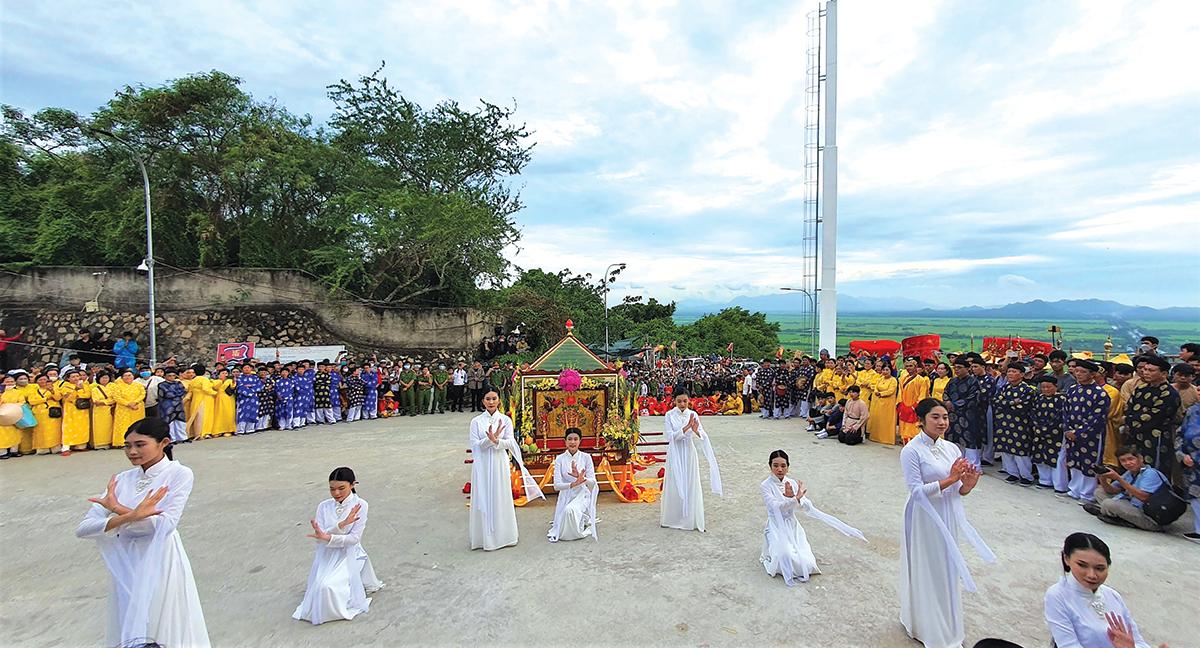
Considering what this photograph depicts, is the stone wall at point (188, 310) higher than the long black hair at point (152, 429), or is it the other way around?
the stone wall at point (188, 310)

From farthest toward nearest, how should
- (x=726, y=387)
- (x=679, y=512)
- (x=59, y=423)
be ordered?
(x=726, y=387) < (x=59, y=423) < (x=679, y=512)

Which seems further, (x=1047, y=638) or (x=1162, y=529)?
(x=1162, y=529)

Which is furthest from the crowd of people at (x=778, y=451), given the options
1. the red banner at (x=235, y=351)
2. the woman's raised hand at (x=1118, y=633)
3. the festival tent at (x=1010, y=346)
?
the festival tent at (x=1010, y=346)

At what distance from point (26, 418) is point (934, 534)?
1350 cm

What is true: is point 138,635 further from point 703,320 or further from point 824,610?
point 703,320

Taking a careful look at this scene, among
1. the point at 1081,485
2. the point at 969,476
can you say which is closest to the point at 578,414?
the point at 969,476

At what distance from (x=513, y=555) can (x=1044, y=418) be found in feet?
24.1

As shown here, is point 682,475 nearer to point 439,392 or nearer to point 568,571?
point 568,571

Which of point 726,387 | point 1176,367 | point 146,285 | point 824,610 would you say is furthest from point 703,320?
→ point 824,610

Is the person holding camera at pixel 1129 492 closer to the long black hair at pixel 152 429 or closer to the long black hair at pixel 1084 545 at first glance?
the long black hair at pixel 1084 545

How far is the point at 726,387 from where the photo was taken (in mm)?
16875

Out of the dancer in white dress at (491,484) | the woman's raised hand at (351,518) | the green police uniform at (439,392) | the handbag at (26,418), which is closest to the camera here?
the woman's raised hand at (351,518)

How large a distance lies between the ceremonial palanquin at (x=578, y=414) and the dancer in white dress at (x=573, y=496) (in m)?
1.65

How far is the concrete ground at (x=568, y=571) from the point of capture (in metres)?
4.37
